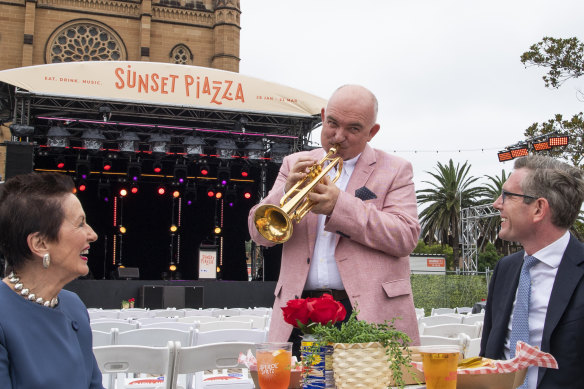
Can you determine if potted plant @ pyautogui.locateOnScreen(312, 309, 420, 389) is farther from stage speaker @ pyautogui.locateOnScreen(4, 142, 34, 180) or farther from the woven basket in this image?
stage speaker @ pyautogui.locateOnScreen(4, 142, 34, 180)

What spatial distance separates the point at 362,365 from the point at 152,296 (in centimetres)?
1538

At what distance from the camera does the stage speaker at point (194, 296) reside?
16.5m

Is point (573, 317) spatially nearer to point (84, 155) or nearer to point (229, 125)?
point (229, 125)

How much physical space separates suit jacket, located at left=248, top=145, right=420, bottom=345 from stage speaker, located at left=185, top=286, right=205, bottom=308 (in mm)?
14374

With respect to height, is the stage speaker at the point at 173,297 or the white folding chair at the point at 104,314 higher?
the white folding chair at the point at 104,314

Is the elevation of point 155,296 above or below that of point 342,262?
Result: below

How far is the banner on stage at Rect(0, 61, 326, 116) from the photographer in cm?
1502

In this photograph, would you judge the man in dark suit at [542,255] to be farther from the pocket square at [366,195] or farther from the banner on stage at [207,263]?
the banner on stage at [207,263]

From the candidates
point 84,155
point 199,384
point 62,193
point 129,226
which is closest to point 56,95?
point 84,155

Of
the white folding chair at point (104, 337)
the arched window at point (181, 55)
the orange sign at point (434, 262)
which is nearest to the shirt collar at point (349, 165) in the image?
the white folding chair at point (104, 337)

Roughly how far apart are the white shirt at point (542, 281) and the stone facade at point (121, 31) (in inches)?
1235

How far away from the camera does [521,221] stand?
8.09 feet

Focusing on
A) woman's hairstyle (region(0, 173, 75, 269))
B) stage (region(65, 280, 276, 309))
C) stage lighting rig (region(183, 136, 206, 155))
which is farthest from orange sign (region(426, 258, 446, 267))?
woman's hairstyle (region(0, 173, 75, 269))

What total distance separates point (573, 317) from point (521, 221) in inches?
16.3
